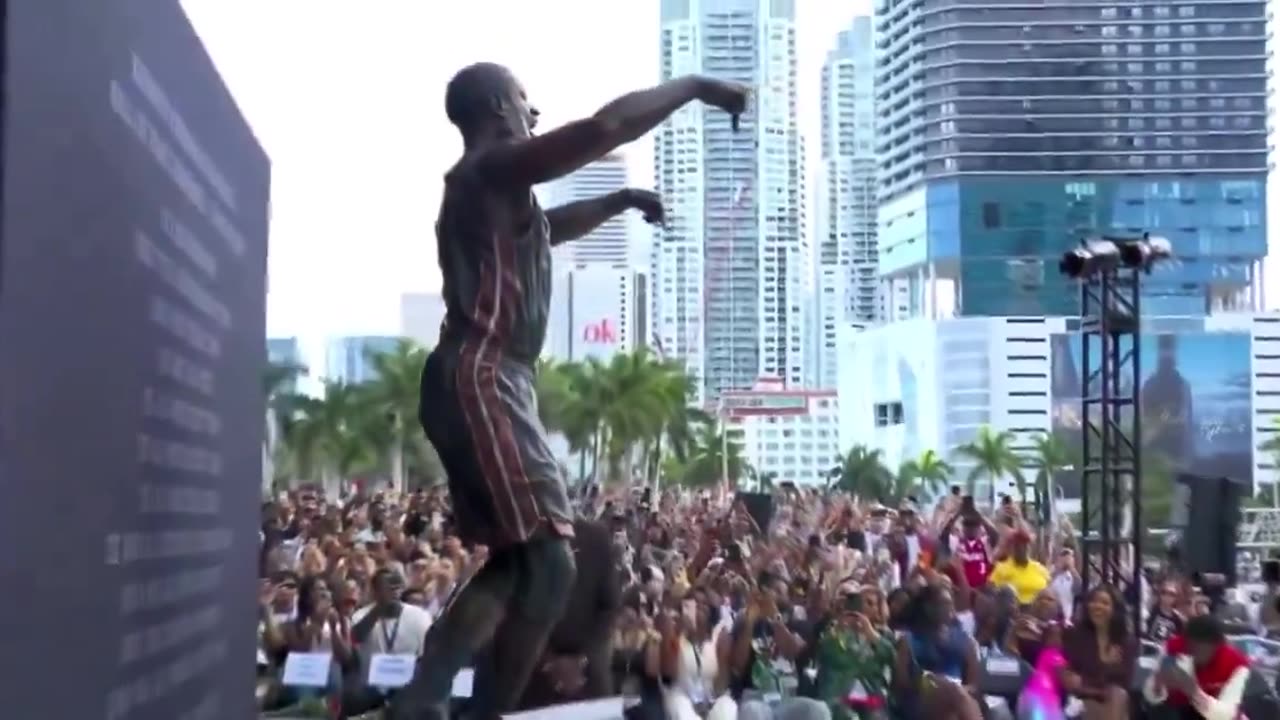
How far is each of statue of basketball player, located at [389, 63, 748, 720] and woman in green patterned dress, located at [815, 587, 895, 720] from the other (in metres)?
4.55

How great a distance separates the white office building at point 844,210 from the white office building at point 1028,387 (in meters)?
18.5

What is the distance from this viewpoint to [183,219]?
2.30 metres

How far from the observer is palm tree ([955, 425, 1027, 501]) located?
8050cm

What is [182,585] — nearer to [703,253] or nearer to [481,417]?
[481,417]

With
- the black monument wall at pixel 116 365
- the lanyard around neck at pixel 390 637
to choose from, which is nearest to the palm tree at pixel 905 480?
the lanyard around neck at pixel 390 637

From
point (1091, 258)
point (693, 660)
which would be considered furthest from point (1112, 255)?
point (693, 660)

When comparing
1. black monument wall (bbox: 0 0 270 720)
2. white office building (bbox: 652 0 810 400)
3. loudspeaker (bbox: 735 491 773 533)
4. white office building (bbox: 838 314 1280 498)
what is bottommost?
loudspeaker (bbox: 735 491 773 533)

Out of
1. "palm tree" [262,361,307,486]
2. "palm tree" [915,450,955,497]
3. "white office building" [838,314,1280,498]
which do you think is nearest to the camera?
"palm tree" [262,361,307,486]

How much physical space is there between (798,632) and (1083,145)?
291ft

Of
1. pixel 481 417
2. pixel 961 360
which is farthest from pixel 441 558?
pixel 961 360

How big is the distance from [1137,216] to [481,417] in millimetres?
93274

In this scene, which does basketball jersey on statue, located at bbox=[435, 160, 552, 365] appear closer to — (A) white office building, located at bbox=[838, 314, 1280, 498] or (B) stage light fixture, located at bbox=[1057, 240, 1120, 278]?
(B) stage light fixture, located at bbox=[1057, 240, 1120, 278]

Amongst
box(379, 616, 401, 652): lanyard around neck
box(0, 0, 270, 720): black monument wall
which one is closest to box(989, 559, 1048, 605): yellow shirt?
box(379, 616, 401, 652): lanyard around neck

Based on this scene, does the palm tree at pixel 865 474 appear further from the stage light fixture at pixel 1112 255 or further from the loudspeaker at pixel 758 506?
the stage light fixture at pixel 1112 255
